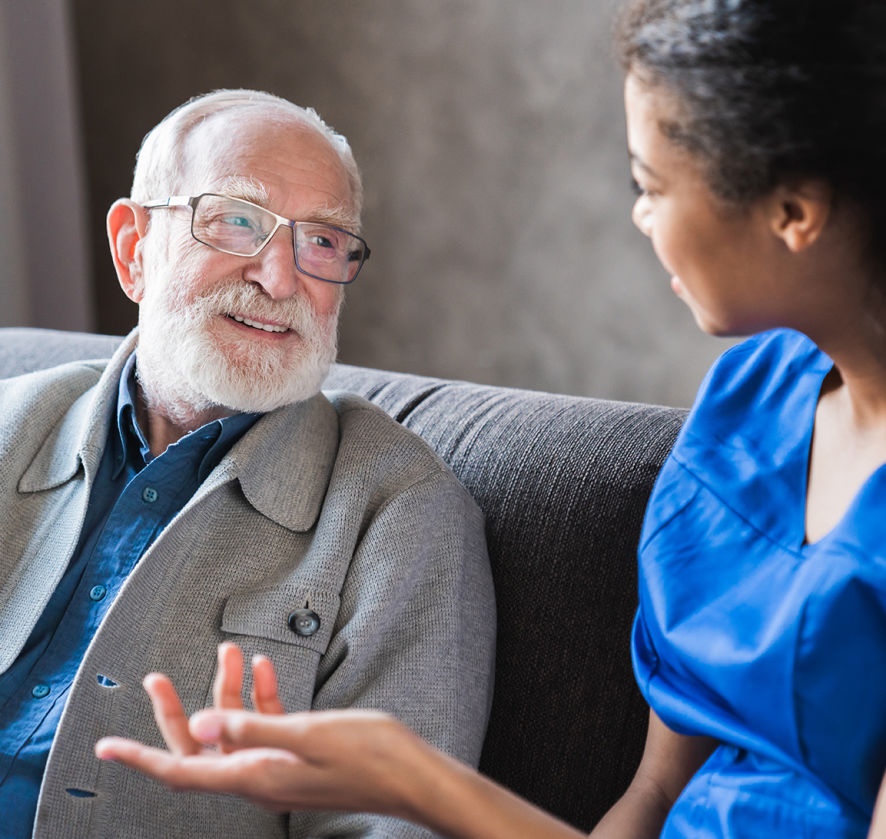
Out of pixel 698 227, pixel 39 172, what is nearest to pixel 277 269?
pixel 698 227

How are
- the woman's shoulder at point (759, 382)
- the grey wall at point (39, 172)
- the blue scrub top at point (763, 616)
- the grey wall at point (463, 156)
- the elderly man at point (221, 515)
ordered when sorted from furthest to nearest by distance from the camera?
the grey wall at point (39, 172)
the grey wall at point (463, 156)
the elderly man at point (221, 515)
the woman's shoulder at point (759, 382)
the blue scrub top at point (763, 616)

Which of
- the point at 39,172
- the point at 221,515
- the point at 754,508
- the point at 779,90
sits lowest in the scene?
the point at 221,515

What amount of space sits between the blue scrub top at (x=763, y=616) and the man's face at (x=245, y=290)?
600 millimetres

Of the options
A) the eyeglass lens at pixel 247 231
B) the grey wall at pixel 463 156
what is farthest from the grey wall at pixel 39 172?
the eyeglass lens at pixel 247 231

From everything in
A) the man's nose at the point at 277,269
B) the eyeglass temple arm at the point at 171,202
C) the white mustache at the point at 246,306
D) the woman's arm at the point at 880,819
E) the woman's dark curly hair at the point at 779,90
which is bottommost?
the woman's arm at the point at 880,819

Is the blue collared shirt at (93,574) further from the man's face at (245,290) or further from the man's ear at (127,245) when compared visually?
the man's ear at (127,245)

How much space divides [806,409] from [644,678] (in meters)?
0.33

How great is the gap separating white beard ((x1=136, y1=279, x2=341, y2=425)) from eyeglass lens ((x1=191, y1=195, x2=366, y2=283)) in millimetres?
55

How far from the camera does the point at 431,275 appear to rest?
3.43m

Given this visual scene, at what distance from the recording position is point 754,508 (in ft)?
3.02

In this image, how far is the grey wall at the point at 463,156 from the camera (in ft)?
10.0

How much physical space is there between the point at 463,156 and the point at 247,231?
6.64ft

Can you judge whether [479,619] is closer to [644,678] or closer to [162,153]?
[644,678]

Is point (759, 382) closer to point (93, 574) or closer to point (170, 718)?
point (170, 718)
